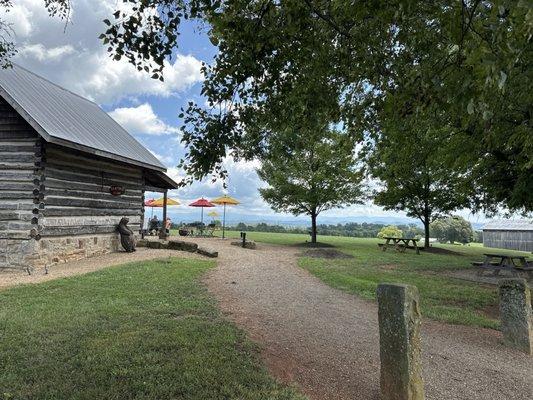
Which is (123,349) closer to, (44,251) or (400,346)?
(400,346)

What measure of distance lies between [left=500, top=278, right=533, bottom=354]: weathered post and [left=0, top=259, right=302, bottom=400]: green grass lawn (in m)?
4.28

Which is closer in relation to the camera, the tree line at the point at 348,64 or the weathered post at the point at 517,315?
the tree line at the point at 348,64

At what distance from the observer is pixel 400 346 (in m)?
4.12

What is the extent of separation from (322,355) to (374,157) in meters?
8.30

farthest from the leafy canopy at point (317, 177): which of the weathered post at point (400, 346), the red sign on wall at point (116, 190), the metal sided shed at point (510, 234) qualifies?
the metal sided shed at point (510, 234)

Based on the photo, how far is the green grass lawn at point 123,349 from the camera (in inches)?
161

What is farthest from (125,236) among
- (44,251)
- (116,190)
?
(44,251)

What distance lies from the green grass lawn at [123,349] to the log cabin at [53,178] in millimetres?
3635

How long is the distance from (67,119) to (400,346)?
43.8ft

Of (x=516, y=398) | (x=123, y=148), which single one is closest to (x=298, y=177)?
(x=123, y=148)

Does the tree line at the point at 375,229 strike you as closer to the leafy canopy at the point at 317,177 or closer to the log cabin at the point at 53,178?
the leafy canopy at the point at 317,177

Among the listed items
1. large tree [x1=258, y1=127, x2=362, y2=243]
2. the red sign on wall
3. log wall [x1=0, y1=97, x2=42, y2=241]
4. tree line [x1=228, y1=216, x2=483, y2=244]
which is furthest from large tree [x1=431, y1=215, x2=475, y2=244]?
log wall [x1=0, y1=97, x2=42, y2=241]

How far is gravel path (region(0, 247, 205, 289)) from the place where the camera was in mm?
10245

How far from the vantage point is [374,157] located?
12547 millimetres
